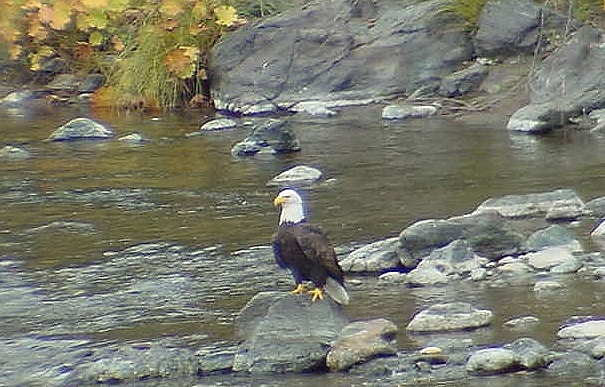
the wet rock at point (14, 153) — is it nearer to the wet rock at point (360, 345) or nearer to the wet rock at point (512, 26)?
the wet rock at point (512, 26)

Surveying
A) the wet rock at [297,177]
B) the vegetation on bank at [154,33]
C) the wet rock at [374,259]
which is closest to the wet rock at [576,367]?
the wet rock at [374,259]

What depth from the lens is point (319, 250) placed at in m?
6.10

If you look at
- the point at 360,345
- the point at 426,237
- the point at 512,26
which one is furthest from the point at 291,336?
the point at 512,26

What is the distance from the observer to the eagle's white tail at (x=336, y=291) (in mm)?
6215

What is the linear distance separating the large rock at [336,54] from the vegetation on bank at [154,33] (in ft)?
0.99

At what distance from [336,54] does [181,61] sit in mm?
1883

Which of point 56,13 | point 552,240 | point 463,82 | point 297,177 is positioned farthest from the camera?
point 56,13

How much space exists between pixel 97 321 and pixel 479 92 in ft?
26.2

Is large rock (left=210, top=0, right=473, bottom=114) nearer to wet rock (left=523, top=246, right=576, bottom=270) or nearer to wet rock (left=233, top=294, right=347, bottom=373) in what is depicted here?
wet rock (left=523, top=246, right=576, bottom=270)

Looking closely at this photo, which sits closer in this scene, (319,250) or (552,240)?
(319,250)

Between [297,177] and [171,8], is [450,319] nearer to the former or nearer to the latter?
[297,177]

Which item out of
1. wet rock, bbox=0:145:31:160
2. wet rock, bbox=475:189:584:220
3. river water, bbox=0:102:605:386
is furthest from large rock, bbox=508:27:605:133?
wet rock, bbox=0:145:31:160

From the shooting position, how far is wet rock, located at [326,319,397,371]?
538 cm

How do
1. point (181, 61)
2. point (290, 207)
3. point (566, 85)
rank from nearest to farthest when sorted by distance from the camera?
point (290, 207) < point (566, 85) < point (181, 61)
